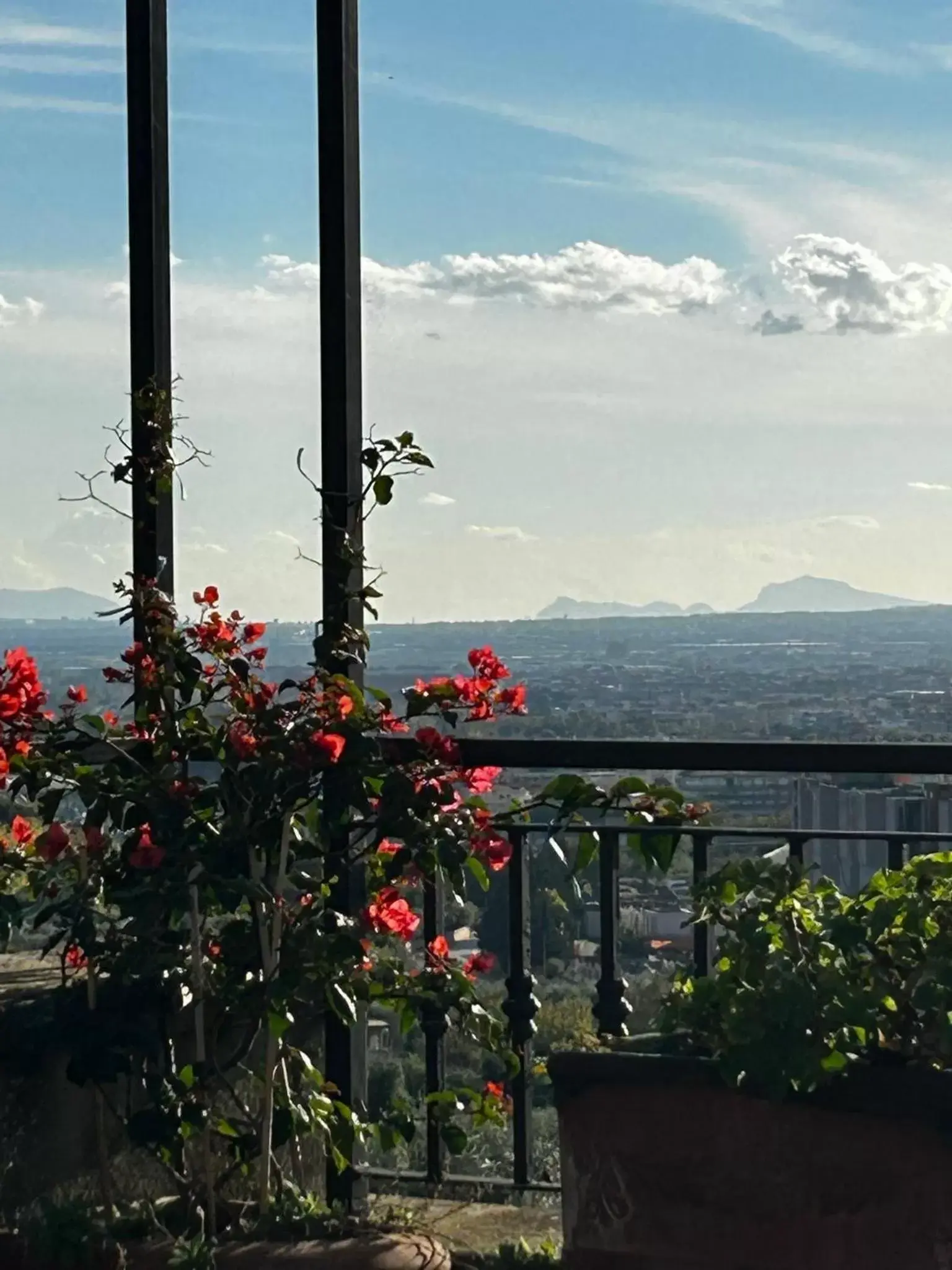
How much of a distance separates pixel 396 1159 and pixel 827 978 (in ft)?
3.92

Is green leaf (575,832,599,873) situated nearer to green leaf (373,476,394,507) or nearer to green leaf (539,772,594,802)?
green leaf (539,772,594,802)

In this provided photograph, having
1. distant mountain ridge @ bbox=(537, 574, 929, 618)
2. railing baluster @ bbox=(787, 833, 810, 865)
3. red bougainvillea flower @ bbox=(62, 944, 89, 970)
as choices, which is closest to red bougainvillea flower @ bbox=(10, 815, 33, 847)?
red bougainvillea flower @ bbox=(62, 944, 89, 970)

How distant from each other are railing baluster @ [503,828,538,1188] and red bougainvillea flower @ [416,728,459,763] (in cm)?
37

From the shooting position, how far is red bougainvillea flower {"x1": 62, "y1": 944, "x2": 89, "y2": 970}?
236 cm

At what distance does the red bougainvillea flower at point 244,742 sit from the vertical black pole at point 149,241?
0.45 meters

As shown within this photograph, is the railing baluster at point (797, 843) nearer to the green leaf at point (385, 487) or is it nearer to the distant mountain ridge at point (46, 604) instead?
the green leaf at point (385, 487)

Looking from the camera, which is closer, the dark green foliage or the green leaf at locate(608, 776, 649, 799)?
the dark green foliage

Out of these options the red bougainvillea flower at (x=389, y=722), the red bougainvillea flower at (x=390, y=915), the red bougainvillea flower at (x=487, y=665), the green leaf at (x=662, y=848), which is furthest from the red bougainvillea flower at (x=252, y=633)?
the green leaf at (x=662, y=848)

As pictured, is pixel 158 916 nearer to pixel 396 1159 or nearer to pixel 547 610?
pixel 396 1159

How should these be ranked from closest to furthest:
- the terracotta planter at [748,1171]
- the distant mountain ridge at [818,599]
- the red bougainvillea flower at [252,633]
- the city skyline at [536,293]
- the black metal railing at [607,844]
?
1. the terracotta planter at [748,1171]
2. the black metal railing at [607,844]
3. the red bougainvillea flower at [252,633]
4. the city skyline at [536,293]
5. the distant mountain ridge at [818,599]

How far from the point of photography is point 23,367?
3312mm

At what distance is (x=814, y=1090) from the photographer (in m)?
1.83

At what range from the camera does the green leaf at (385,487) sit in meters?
2.37

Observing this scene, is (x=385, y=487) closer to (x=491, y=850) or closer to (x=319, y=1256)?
(x=491, y=850)
